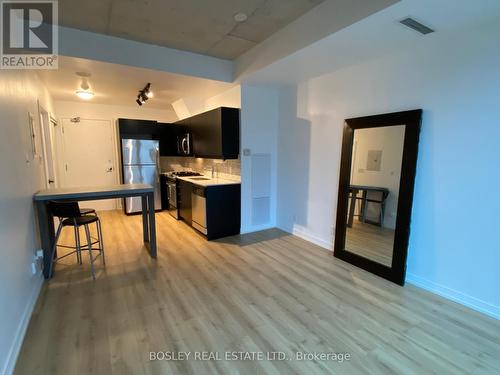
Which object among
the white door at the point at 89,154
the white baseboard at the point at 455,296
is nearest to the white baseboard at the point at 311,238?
the white baseboard at the point at 455,296

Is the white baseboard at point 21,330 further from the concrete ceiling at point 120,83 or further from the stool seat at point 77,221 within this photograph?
the concrete ceiling at point 120,83

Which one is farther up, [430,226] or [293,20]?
[293,20]

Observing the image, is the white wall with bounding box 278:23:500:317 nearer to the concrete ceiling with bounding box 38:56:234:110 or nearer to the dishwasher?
the concrete ceiling with bounding box 38:56:234:110

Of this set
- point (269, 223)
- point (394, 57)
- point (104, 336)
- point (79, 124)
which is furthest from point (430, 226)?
point (79, 124)

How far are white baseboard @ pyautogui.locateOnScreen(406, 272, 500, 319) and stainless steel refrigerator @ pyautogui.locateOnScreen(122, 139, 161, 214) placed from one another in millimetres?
5097

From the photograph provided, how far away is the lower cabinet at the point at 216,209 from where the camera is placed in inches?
152

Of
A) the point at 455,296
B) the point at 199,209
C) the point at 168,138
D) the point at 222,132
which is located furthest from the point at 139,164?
the point at 455,296

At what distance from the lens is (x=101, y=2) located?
7.61 ft

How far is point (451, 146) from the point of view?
2297mm

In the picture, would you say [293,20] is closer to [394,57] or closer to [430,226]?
[394,57]

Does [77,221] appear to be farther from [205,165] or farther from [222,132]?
[205,165]

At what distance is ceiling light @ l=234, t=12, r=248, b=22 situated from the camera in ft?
8.36

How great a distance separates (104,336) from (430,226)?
3084 mm

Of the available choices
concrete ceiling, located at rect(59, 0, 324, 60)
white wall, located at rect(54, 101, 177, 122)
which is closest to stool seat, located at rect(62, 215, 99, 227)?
concrete ceiling, located at rect(59, 0, 324, 60)
